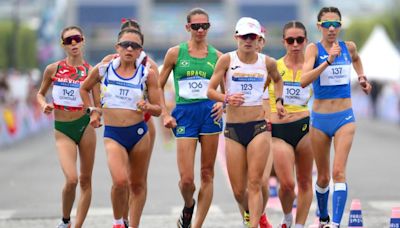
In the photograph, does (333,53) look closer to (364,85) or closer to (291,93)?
(364,85)

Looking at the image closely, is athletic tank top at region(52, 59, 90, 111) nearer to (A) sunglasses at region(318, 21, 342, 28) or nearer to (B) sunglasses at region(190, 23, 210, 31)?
(B) sunglasses at region(190, 23, 210, 31)

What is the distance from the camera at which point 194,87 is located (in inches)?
495

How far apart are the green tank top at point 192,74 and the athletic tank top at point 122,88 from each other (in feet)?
2.19

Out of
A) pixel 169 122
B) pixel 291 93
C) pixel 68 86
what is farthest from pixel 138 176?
pixel 291 93

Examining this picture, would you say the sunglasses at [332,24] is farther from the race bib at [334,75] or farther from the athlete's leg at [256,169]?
the athlete's leg at [256,169]

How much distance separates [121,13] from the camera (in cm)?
12700

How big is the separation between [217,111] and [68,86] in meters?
1.72

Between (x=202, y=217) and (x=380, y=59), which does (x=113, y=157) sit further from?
(x=380, y=59)

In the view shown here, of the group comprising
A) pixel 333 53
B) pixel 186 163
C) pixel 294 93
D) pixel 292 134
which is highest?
pixel 333 53

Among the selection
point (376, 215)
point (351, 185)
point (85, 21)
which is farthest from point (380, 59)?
point (85, 21)

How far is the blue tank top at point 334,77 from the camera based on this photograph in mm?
12516

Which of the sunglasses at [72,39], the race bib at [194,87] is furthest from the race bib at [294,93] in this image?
the sunglasses at [72,39]

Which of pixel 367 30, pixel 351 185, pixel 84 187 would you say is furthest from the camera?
pixel 367 30

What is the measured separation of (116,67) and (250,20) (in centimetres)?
147
